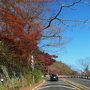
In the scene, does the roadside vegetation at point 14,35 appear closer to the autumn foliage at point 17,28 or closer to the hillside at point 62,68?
the autumn foliage at point 17,28

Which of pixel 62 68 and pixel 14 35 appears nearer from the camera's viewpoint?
pixel 14 35

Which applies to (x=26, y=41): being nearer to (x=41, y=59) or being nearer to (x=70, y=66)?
(x=41, y=59)

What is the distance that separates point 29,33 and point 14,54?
3.92 metres

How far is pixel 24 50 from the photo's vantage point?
3484 centimetres

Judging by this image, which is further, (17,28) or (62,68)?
(62,68)

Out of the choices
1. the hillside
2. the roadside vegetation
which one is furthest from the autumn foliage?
the hillside

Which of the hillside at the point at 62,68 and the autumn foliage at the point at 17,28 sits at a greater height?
the hillside at the point at 62,68

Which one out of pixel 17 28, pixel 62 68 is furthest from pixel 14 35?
pixel 62 68

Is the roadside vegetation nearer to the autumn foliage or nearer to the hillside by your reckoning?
the autumn foliage

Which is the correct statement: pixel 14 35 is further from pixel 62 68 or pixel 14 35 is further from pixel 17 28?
pixel 62 68

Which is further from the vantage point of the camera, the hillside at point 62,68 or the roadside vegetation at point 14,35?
the hillside at point 62,68

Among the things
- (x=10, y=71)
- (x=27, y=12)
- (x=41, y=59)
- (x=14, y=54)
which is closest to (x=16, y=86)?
(x=10, y=71)

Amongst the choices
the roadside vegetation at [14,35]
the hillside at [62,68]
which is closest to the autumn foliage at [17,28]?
the roadside vegetation at [14,35]

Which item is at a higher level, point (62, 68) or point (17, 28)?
point (62, 68)
